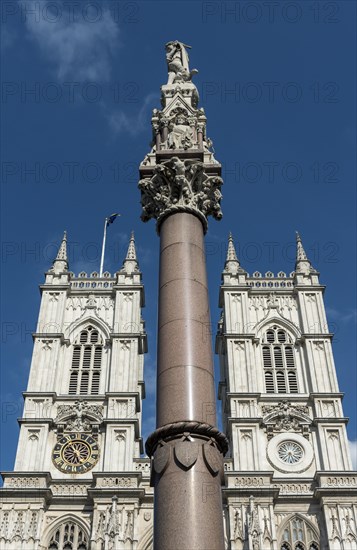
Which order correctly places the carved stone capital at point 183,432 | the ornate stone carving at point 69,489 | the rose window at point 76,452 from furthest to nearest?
the rose window at point 76,452 < the ornate stone carving at point 69,489 < the carved stone capital at point 183,432

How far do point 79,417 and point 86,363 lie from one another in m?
4.34

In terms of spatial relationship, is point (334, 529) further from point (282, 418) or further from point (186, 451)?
point (186, 451)

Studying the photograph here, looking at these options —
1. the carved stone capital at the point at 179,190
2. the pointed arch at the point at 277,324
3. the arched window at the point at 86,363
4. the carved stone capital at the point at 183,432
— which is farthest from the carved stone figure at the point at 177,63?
the pointed arch at the point at 277,324

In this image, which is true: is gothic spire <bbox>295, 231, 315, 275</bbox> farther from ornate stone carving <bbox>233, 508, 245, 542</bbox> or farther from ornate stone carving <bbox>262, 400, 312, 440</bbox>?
ornate stone carving <bbox>233, 508, 245, 542</bbox>

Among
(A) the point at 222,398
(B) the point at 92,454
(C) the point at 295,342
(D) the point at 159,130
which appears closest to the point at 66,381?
(B) the point at 92,454

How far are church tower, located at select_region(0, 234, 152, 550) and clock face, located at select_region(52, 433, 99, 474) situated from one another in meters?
0.06

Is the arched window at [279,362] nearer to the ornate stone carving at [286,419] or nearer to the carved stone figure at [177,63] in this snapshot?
the ornate stone carving at [286,419]

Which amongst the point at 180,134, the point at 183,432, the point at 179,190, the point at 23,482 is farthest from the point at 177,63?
the point at 23,482

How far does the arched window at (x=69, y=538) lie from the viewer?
34.6 meters

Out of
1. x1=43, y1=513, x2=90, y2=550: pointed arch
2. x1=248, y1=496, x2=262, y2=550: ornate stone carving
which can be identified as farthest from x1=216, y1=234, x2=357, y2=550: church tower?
x1=43, y1=513, x2=90, y2=550: pointed arch

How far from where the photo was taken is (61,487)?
121 ft

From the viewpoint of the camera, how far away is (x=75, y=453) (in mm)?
38312

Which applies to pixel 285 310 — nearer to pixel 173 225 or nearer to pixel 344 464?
pixel 344 464

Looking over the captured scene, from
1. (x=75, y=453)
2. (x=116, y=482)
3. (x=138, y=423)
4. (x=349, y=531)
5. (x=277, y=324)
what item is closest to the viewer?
(x=349, y=531)
